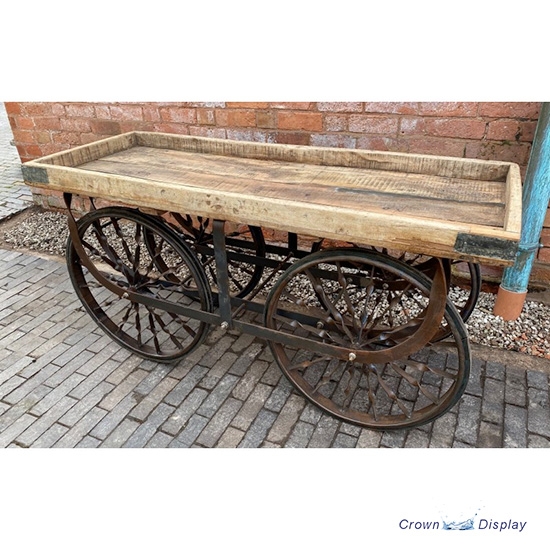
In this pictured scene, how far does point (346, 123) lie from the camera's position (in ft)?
10.5

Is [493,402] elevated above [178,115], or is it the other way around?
[178,115]

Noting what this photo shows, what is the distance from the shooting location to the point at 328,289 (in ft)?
11.3

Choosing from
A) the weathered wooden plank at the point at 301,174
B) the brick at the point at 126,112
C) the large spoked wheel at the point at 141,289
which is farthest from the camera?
the brick at the point at 126,112

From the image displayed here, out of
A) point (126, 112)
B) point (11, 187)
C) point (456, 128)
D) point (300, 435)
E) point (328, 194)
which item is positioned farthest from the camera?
point (11, 187)

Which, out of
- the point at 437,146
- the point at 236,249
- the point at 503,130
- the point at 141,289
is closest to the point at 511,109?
the point at 503,130

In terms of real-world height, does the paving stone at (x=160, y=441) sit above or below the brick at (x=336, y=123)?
below

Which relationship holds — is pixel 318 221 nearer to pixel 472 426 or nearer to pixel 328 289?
pixel 472 426

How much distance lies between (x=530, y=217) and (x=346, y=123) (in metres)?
1.30

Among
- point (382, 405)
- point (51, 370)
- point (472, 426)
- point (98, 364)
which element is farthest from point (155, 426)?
point (472, 426)

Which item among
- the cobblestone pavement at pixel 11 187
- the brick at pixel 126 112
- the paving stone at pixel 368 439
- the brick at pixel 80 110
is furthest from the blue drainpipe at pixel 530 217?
the cobblestone pavement at pixel 11 187

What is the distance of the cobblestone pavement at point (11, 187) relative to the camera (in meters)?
4.96

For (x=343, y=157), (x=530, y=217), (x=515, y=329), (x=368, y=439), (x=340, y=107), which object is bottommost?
(x=368, y=439)

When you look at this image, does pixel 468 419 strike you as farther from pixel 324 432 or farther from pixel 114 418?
pixel 114 418

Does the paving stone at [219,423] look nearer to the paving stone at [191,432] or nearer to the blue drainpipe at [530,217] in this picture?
the paving stone at [191,432]
